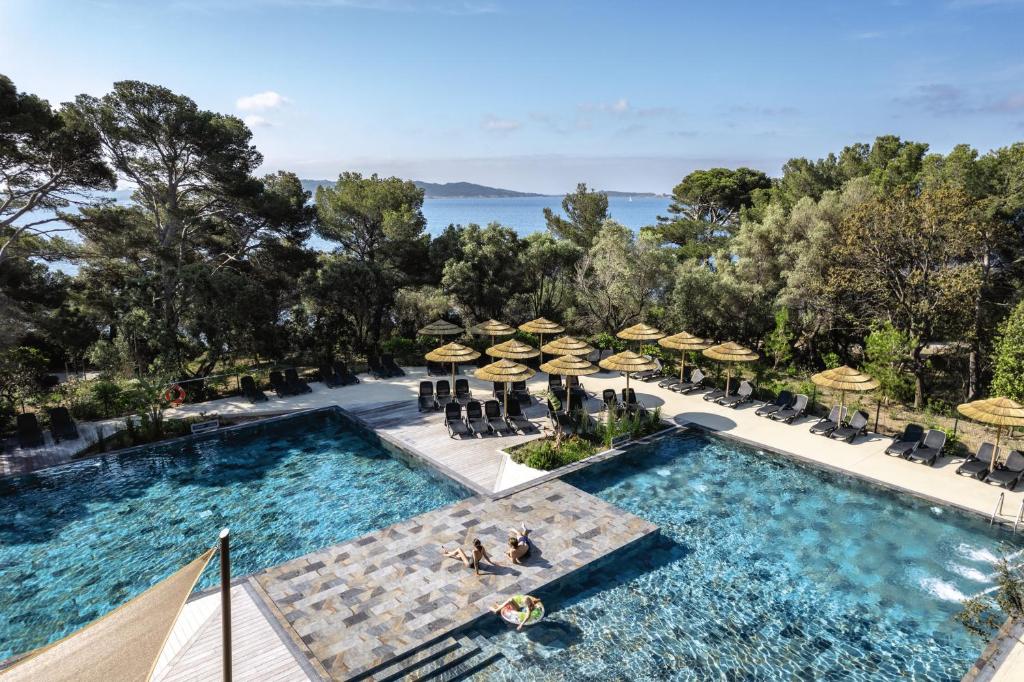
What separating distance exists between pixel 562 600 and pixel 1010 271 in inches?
822

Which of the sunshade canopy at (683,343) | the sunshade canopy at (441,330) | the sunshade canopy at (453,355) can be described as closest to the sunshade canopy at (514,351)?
the sunshade canopy at (453,355)

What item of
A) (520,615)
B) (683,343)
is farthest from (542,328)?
(520,615)

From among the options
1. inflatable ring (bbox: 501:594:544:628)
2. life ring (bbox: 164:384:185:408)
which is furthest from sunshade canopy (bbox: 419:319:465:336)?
inflatable ring (bbox: 501:594:544:628)

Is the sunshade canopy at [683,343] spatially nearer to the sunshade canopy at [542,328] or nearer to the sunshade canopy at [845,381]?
the sunshade canopy at [542,328]

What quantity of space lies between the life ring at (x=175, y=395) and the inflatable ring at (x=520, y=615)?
1444 cm

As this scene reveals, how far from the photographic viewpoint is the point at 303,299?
2344cm

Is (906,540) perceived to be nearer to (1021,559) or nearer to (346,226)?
(1021,559)

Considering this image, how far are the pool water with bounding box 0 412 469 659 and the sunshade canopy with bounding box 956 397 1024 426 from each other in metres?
11.6

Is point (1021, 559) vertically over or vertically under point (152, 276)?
under

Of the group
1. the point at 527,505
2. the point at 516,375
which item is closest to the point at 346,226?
the point at 516,375

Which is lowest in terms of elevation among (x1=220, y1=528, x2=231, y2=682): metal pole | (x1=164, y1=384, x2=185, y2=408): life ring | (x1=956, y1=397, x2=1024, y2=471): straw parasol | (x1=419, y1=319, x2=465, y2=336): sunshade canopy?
(x1=164, y1=384, x2=185, y2=408): life ring

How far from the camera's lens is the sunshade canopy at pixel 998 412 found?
1275 centimetres

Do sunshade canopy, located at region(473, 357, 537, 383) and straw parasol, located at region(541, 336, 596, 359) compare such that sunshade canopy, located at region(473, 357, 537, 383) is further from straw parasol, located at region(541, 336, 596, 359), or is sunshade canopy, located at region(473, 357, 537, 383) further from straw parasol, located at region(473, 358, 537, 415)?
straw parasol, located at region(541, 336, 596, 359)

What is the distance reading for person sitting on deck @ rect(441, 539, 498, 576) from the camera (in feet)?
31.3
